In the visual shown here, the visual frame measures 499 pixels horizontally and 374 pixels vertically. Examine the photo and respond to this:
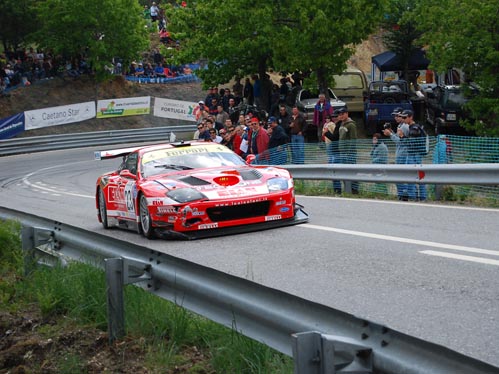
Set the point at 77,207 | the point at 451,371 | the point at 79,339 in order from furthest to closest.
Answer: the point at 77,207, the point at 79,339, the point at 451,371

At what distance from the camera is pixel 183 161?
12.7 m

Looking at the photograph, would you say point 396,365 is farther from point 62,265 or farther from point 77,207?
point 77,207

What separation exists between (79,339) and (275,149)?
14.1 metres

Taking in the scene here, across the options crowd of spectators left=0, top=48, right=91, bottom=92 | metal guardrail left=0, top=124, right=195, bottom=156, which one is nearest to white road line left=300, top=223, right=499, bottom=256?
metal guardrail left=0, top=124, right=195, bottom=156

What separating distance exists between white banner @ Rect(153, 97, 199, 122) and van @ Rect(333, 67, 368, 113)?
11840mm

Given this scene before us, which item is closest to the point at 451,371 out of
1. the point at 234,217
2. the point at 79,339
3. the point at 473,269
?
the point at 79,339

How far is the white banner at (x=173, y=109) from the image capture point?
47.8m

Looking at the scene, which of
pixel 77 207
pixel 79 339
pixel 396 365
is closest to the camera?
pixel 396 365

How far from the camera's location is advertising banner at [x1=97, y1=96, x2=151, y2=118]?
157 ft

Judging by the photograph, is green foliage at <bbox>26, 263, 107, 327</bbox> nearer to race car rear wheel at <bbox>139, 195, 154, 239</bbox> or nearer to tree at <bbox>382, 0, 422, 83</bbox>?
race car rear wheel at <bbox>139, 195, 154, 239</bbox>

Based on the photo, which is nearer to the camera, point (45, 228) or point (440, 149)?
point (45, 228)

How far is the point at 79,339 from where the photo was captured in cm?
650

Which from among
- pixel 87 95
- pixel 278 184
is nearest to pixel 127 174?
pixel 278 184

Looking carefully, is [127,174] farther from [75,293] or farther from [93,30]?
[93,30]
